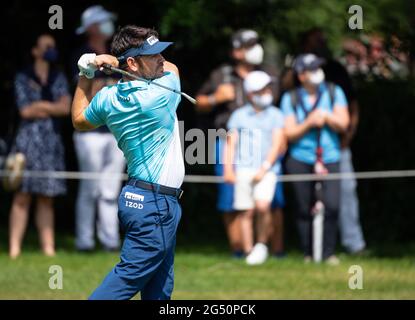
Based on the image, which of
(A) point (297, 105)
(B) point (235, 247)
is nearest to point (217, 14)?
(A) point (297, 105)

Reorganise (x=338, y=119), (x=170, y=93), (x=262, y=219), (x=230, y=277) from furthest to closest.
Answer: (x=262, y=219), (x=338, y=119), (x=230, y=277), (x=170, y=93)

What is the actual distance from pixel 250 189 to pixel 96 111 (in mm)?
5896

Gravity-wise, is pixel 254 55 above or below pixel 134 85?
above

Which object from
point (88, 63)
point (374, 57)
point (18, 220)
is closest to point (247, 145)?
point (18, 220)

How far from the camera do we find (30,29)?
54.2 ft

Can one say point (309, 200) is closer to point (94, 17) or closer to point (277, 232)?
point (277, 232)

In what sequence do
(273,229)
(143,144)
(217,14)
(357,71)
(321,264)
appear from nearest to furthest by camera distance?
(143,144), (321,264), (273,229), (217,14), (357,71)

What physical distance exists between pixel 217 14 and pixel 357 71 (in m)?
2.42

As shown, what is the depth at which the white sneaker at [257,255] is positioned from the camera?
525 inches

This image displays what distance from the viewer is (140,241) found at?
797 centimetres

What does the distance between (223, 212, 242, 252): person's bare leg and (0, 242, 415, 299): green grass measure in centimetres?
20

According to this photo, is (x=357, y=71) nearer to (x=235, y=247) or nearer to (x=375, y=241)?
(x=375, y=241)

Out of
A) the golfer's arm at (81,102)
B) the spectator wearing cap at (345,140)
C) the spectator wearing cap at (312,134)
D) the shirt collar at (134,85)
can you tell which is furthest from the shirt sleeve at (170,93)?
the spectator wearing cap at (345,140)

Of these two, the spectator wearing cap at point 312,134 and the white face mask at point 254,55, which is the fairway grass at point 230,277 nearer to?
the spectator wearing cap at point 312,134
